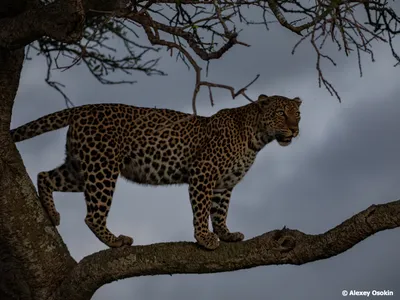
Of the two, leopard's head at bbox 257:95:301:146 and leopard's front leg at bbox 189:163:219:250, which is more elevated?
leopard's head at bbox 257:95:301:146

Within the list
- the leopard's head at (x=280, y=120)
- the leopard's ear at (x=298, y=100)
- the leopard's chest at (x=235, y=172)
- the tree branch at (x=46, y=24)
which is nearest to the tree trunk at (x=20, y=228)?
the tree branch at (x=46, y=24)

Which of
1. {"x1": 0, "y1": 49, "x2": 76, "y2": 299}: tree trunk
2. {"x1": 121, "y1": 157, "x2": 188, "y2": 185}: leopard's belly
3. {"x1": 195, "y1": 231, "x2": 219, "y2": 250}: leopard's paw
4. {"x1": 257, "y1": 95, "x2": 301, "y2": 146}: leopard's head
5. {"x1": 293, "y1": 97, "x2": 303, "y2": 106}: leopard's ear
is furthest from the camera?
{"x1": 293, "y1": 97, "x2": 303, "y2": 106}: leopard's ear

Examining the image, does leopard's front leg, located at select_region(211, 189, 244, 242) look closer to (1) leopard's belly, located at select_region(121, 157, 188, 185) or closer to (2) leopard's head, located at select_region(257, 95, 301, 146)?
(1) leopard's belly, located at select_region(121, 157, 188, 185)

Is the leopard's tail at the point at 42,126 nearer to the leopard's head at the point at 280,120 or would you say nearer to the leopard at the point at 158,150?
the leopard at the point at 158,150

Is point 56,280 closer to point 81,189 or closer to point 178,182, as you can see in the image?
point 81,189

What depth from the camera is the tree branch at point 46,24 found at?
7523mm

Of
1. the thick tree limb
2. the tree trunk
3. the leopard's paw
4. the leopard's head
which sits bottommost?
the thick tree limb

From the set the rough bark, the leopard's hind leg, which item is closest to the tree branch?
the rough bark

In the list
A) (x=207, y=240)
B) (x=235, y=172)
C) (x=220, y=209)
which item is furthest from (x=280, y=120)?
(x=207, y=240)

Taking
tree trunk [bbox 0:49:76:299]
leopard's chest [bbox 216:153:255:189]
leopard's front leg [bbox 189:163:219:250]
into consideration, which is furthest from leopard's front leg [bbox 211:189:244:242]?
tree trunk [bbox 0:49:76:299]

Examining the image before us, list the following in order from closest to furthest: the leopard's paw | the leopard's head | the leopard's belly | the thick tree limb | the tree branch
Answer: the tree branch
the thick tree limb
the leopard's paw
the leopard's belly
the leopard's head

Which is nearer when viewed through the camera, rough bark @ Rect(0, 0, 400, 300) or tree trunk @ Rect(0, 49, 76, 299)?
rough bark @ Rect(0, 0, 400, 300)

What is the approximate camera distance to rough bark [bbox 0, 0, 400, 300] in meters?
7.68

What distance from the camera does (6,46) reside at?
845 cm
